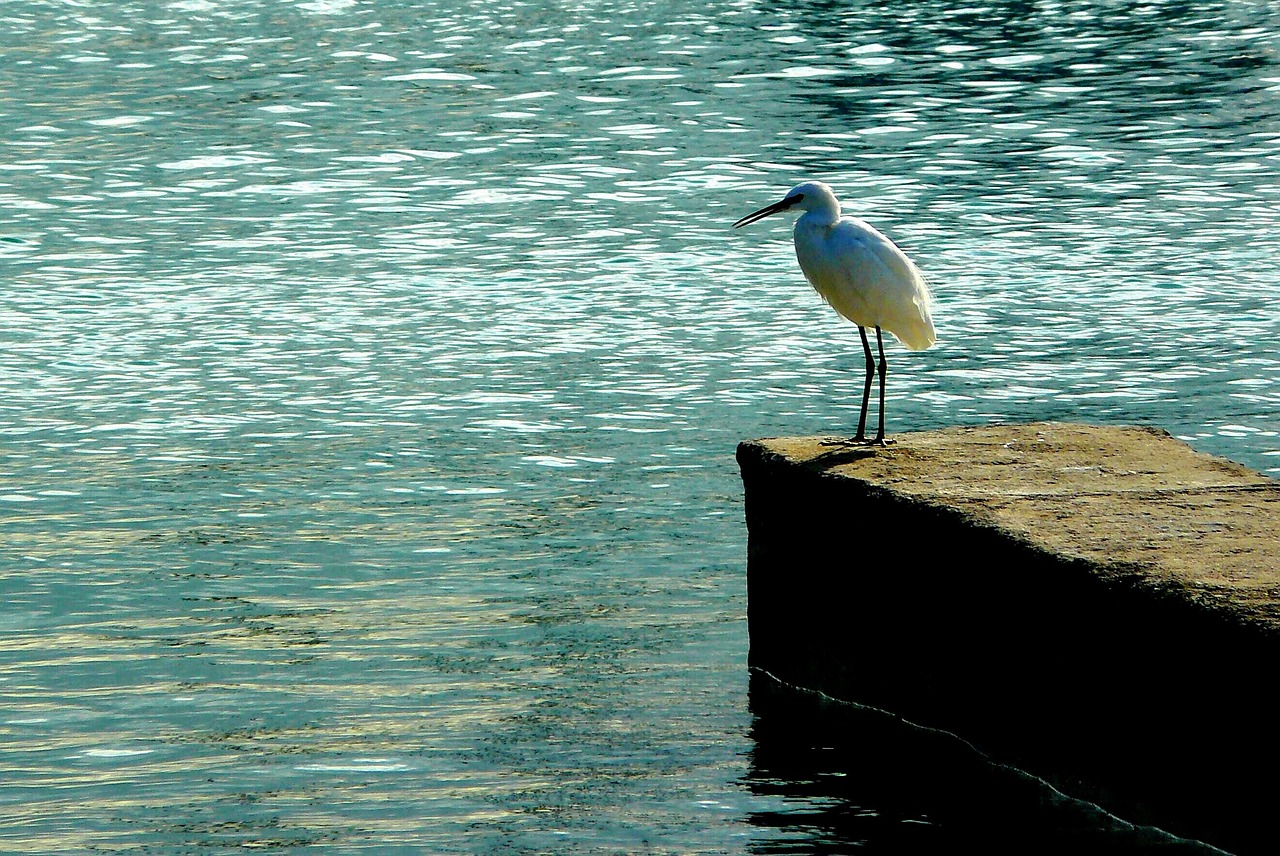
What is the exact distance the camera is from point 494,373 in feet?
46.4

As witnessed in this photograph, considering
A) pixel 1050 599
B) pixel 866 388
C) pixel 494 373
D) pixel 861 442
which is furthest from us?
pixel 494 373

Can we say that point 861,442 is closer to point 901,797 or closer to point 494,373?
point 901,797

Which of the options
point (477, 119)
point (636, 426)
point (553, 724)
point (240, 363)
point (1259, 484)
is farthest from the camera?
point (477, 119)

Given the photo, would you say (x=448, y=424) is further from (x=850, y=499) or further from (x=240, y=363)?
(x=850, y=499)

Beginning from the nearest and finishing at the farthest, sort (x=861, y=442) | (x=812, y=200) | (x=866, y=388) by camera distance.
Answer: (x=861, y=442) → (x=866, y=388) → (x=812, y=200)

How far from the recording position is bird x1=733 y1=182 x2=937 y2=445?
8.98 meters

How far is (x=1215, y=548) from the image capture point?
6855mm

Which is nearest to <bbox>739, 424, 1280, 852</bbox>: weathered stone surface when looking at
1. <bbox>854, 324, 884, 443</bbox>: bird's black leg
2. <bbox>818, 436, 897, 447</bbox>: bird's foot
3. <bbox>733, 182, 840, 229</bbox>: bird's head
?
<bbox>818, 436, 897, 447</bbox>: bird's foot

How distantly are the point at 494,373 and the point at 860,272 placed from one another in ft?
18.5

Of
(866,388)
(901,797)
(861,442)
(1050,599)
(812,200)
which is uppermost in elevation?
(812,200)

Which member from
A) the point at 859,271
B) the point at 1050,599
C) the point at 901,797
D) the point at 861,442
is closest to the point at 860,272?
the point at 859,271

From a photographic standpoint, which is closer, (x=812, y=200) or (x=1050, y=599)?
(x=1050, y=599)

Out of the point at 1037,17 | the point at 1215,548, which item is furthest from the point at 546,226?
the point at 1037,17

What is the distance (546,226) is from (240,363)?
216 inches
